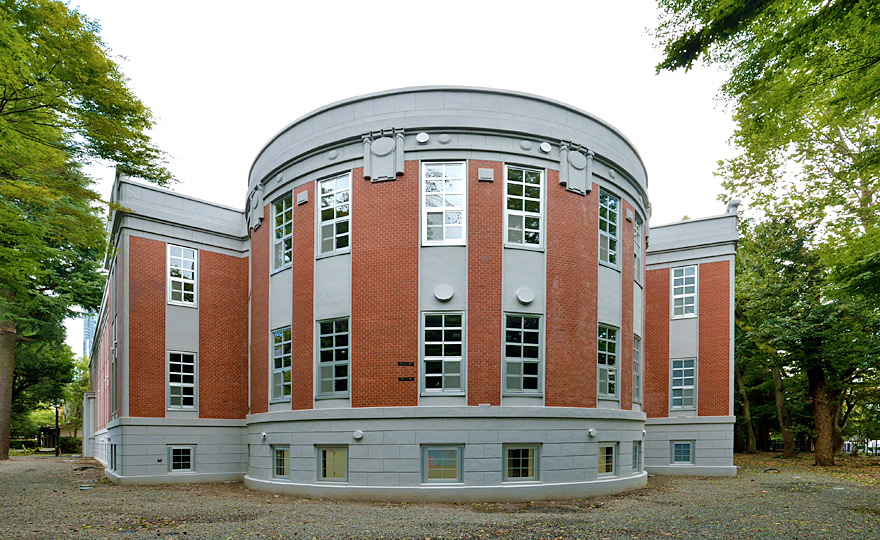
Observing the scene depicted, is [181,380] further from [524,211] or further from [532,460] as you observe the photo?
[524,211]

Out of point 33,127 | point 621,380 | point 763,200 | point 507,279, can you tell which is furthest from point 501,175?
point 763,200

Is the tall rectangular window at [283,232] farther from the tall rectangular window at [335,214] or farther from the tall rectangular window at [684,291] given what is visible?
the tall rectangular window at [684,291]

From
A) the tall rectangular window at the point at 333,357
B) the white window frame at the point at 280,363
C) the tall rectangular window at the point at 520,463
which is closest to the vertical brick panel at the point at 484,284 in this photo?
the tall rectangular window at the point at 520,463

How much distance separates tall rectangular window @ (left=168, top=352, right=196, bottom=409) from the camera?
67.7ft

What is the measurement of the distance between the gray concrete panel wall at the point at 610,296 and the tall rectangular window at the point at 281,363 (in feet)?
27.6

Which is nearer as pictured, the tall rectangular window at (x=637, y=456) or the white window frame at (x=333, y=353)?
the white window frame at (x=333, y=353)

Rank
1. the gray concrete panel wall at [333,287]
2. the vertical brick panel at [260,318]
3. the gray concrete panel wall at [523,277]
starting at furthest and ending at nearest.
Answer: the vertical brick panel at [260,318], the gray concrete panel wall at [333,287], the gray concrete panel wall at [523,277]

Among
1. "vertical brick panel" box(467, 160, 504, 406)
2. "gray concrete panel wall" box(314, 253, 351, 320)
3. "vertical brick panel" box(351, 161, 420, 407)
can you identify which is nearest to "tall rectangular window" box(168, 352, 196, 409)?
"gray concrete panel wall" box(314, 253, 351, 320)

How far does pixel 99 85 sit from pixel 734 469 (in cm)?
2230

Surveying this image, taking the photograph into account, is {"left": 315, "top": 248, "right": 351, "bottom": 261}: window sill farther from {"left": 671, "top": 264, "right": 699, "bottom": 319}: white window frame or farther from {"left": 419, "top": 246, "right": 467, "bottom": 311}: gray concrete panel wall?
{"left": 671, "top": 264, "right": 699, "bottom": 319}: white window frame

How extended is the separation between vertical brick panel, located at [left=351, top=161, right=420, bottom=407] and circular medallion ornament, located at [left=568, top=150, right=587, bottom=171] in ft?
13.2

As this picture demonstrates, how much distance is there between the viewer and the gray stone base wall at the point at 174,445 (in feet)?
63.7

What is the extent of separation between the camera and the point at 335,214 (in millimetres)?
17000

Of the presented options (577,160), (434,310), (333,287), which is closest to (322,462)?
(333,287)
